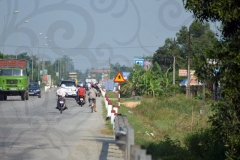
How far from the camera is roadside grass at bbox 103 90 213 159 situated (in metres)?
15.1

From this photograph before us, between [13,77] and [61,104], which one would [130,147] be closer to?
[61,104]

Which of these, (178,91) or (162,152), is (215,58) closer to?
(162,152)

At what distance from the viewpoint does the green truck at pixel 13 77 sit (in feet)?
158

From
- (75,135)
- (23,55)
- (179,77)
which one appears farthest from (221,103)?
(23,55)

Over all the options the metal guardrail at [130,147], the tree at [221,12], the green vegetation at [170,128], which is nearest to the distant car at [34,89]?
the green vegetation at [170,128]

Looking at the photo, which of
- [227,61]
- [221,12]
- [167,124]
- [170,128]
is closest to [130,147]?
[227,61]

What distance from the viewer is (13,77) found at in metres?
48.1

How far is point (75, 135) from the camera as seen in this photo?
62.7 feet

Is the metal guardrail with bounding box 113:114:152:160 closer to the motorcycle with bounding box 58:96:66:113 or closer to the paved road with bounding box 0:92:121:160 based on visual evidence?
the paved road with bounding box 0:92:121:160

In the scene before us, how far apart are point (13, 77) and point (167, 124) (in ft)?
74.8

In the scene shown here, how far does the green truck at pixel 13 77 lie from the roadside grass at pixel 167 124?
41.1 feet

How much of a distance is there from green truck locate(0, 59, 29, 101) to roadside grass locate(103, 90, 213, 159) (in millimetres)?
Answer: 12527

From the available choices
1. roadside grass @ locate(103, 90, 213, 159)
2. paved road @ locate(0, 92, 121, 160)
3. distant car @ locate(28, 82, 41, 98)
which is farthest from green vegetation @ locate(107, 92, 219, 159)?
distant car @ locate(28, 82, 41, 98)

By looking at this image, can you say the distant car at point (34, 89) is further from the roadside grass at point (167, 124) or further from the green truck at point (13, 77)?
the roadside grass at point (167, 124)
